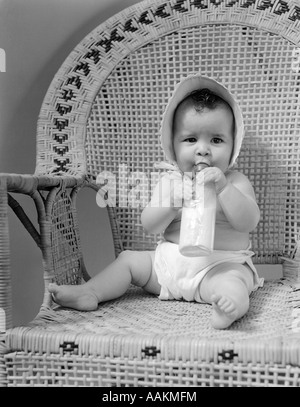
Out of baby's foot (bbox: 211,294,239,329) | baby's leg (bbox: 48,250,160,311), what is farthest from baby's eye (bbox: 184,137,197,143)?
baby's foot (bbox: 211,294,239,329)

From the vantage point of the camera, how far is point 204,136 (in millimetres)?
1049

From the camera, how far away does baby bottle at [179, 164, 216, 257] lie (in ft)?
3.04

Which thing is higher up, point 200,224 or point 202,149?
point 202,149

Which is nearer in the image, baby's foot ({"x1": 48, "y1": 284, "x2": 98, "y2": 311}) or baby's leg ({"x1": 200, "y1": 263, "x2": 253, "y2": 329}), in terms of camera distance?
baby's leg ({"x1": 200, "y1": 263, "x2": 253, "y2": 329})

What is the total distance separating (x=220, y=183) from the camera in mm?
978

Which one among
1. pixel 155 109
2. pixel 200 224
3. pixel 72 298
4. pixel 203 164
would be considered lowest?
pixel 72 298

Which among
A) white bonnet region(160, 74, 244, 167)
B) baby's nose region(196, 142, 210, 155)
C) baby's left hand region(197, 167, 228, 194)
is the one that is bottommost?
baby's left hand region(197, 167, 228, 194)

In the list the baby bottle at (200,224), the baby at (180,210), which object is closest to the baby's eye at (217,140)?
the baby at (180,210)

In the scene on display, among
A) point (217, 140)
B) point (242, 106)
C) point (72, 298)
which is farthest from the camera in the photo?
point (242, 106)

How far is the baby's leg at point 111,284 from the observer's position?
96 centimetres

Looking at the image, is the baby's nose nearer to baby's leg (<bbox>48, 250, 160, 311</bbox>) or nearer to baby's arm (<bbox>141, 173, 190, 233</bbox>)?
baby's arm (<bbox>141, 173, 190, 233</bbox>)

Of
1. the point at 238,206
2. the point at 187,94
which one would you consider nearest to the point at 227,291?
the point at 238,206

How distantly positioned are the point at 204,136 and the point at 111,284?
310mm

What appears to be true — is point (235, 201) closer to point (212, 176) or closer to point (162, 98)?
point (212, 176)
